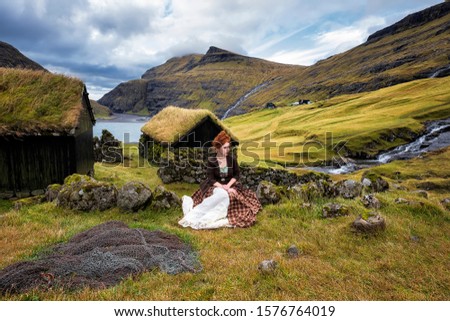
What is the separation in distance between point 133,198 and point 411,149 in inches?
1885

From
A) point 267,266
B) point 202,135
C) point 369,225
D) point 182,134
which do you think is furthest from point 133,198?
point 202,135

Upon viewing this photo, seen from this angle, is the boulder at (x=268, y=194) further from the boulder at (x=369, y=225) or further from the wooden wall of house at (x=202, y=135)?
the wooden wall of house at (x=202, y=135)

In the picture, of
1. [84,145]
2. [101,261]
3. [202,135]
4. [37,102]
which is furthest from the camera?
[202,135]

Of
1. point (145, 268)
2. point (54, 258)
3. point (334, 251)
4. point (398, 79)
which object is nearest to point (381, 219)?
point (334, 251)

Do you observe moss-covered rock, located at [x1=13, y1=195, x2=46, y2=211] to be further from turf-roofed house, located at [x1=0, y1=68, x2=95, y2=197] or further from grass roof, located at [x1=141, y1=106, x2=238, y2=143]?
grass roof, located at [x1=141, y1=106, x2=238, y2=143]

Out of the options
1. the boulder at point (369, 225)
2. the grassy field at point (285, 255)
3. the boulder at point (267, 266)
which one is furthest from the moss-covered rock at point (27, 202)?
the boulder at point (369, 225)

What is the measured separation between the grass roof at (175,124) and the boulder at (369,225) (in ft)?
74.0


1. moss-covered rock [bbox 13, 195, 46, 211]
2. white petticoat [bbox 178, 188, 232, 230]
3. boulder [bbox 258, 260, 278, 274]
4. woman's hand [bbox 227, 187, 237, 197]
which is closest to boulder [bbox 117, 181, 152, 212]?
white petticoat [bbox 178, 188, 232, 230]

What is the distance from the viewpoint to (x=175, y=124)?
30156mm

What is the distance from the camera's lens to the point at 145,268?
211 inches

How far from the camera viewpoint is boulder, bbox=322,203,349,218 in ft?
27.6

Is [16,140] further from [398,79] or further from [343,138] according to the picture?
[398,79]

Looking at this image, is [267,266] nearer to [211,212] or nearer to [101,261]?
[101,261]

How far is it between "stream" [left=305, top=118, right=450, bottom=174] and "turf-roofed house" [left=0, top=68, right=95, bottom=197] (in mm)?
30333
